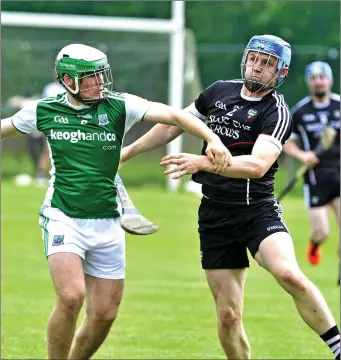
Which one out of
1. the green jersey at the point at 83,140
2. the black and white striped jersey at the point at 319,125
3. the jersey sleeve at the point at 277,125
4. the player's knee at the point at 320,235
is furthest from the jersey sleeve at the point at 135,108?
the player's knee at the point at 320,235

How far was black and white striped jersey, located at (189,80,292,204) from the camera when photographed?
7.17 meters

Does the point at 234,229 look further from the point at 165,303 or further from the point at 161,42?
the point at 161,42

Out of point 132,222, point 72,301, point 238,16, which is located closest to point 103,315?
point 72,301

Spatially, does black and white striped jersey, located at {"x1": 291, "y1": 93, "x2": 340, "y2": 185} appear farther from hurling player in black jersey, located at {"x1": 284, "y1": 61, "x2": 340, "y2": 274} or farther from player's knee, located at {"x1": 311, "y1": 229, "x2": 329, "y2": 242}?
player's knee, located at {"x1": 311, "y1": 229, "x2": 329, "y2": 242}

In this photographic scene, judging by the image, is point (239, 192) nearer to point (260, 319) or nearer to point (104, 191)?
point (104, 191)

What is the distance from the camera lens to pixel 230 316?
24.2 ft

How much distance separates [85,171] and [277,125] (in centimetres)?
127

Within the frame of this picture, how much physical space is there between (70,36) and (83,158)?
19.6 m

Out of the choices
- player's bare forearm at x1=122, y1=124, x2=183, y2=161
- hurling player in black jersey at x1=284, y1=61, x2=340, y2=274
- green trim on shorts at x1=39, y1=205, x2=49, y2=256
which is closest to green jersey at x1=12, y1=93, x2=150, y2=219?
green trim on shorts at x1=39, y1=205, x2=49, y2=256

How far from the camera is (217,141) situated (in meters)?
6.75

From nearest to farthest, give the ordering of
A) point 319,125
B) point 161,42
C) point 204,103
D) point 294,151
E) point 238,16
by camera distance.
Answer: point 204,103, point 294,151, point 319,125, point 161,42, point 238,16

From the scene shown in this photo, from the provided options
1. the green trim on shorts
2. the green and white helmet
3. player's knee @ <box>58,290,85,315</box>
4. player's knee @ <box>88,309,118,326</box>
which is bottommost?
player's knee @ <box>88,309,118,326</box>

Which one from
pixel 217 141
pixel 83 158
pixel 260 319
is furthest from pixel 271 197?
pixel 260 319

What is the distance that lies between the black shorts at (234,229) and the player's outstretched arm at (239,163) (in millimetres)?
429
